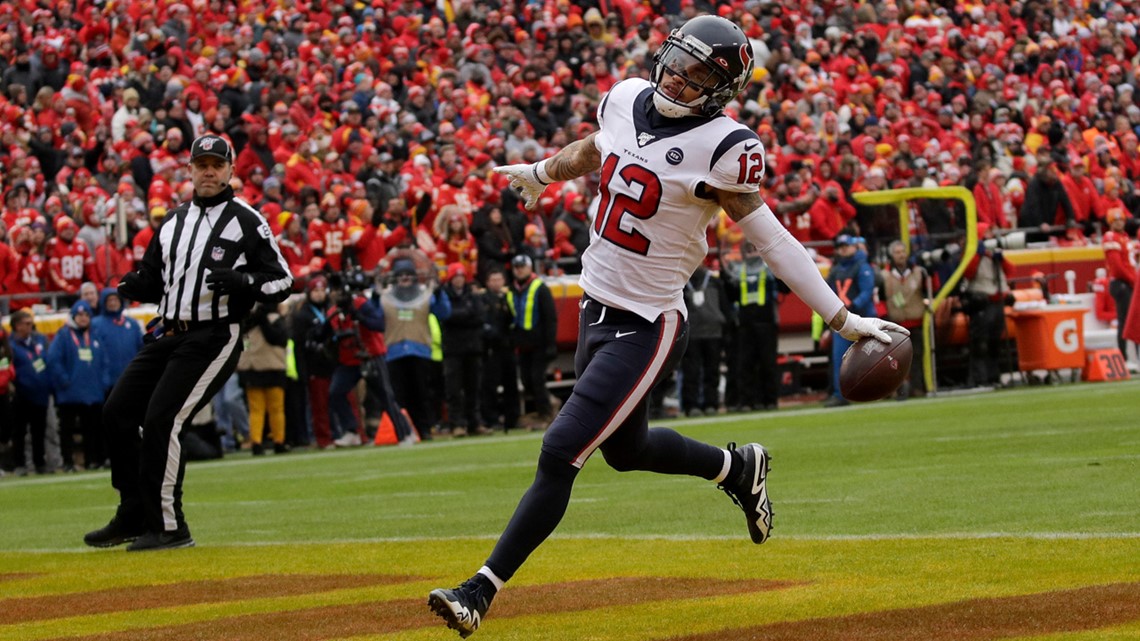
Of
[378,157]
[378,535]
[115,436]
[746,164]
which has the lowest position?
[378,535]

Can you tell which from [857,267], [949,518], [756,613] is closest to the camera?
[756,613]

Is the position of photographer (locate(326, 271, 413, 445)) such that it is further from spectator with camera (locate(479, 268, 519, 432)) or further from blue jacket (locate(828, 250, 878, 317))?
blue jacket (locate(828, 250, 878, 317))

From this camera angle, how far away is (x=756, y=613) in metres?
5.57

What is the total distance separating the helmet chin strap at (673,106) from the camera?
5820mm

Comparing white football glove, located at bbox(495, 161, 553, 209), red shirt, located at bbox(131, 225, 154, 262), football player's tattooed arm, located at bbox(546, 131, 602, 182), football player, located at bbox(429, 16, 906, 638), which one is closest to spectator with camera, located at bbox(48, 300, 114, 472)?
red shirt, located at bbox(131, 225, 154, 262)

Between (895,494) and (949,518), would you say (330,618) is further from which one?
A: (895,494)

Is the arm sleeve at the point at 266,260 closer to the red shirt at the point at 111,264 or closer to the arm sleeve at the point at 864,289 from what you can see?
the red shirt at the point at 111,264

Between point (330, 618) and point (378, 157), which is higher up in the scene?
Result: point (378, 157)

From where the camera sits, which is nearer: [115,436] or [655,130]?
[655,130]

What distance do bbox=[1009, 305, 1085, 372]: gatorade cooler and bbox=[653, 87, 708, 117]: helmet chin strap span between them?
13.9m

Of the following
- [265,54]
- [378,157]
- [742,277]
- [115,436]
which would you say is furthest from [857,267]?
[115,436]

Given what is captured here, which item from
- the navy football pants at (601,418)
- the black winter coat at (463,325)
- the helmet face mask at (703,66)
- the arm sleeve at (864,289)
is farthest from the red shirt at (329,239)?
the helmet face mask at (703,66)

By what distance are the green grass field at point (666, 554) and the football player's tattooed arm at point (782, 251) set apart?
0.96 m

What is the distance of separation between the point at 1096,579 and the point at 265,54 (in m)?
18.7
